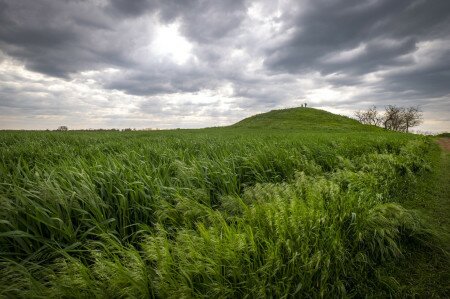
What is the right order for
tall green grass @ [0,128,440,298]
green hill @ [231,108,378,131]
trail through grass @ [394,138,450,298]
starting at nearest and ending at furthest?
tall green grass @ [0,128,440,298], trail through grass @ [394,138,450,298], green hill @ [231,108,378,131]

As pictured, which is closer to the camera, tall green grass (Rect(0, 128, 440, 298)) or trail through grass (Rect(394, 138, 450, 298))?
tall green grass (Rect(0, 128, 440, 298))

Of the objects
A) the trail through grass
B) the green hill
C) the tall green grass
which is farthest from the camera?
the green hill

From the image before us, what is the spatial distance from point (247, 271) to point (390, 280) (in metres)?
1.90

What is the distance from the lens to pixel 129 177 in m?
4.63

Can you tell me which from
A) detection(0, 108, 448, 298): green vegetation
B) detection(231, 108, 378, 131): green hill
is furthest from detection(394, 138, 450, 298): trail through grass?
detection(231, 108, 378, 131): green hill

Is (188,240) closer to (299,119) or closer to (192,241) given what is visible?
(192,241)

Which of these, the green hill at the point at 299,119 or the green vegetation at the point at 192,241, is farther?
the green hill at the point at 299,119

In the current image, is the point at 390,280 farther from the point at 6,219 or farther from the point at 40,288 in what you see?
the point at 6,219

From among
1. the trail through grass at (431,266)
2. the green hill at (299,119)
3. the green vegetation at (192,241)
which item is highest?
the green hill at (299,119)

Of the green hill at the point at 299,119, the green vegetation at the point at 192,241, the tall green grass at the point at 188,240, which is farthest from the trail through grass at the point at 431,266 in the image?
the green hill at the point at 299,119

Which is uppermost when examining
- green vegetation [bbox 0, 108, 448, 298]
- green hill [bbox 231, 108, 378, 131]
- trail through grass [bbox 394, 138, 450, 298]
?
green hill [bbox 231, 108, 378, 131]

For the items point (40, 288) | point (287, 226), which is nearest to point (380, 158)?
point (287, 226)

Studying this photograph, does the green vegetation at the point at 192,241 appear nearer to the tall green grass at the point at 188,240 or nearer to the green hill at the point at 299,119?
the tall green grass at the point at 188,240

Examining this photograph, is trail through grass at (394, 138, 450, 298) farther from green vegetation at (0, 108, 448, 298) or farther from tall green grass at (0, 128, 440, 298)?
tall green grass at (0, 128, 440, 298)
